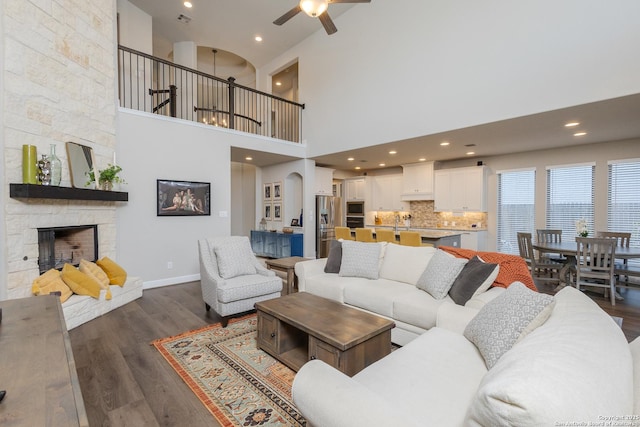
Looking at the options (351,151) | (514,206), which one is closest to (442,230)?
(514,206)

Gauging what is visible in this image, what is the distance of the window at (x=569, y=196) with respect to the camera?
5711 mm

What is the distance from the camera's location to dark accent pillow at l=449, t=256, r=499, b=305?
2525 mm

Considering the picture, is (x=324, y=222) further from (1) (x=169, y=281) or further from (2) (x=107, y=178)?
(2) (x=107, y=178)

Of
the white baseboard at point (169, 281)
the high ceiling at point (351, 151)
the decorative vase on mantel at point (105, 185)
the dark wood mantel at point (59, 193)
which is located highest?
the high ceiling at point (351, 151)

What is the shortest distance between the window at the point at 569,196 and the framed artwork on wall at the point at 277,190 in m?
6.16

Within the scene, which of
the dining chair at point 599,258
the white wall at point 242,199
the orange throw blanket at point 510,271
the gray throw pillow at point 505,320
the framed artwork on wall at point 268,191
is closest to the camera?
the gray throw pillow at point 505,320

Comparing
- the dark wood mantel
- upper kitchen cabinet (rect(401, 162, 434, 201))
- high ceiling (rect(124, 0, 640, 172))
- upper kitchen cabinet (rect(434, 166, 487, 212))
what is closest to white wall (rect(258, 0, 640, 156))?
high ceiling (rect(124, 0, 640, 172))

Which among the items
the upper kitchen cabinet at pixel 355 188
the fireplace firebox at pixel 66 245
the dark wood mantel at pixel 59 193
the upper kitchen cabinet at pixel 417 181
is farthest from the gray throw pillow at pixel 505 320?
the upper kitchen cabinet at pixel 355 188

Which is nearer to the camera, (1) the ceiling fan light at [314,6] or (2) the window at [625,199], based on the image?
(1) the ceiling fan light at [314,6]

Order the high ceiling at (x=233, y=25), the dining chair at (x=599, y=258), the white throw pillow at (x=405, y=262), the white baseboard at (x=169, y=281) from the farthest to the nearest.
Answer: the high ceiling at (x=233, y=25) → the white baseboard at (x=169, y=281) → the dining chair at (x=599, y=258) → the white throw pillow at (x=405, y=262)

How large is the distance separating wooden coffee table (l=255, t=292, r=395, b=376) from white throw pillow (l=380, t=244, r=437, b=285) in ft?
3.48

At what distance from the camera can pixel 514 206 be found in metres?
6.64

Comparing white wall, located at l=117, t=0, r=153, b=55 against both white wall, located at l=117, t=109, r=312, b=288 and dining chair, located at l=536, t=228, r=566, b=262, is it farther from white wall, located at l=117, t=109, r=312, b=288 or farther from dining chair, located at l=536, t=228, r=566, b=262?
dining chair, located at l=536, t=228, r=566, b=262

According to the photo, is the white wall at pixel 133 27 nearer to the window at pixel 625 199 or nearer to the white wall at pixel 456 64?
the white wall at pixel 456 64
